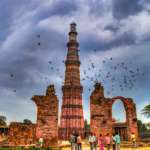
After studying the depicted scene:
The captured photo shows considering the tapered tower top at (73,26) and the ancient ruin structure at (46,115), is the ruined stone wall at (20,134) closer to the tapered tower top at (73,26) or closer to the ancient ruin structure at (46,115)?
the ancient ruin structure at (46,115)

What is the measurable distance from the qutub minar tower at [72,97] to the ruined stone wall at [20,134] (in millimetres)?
22059

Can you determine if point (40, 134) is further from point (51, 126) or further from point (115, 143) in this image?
point (115, 143)

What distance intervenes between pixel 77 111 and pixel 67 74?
6.19 meters

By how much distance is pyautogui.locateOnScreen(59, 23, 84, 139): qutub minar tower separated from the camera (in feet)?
142

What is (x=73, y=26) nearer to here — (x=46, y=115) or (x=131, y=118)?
(x=131, y=118)

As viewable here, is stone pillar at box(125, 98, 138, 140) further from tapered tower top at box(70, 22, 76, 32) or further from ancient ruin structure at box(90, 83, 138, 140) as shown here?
tapered tower top at box(70, 22, 76, 32)

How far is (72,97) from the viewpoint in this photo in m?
44.2

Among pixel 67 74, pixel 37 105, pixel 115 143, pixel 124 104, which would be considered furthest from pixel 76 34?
pixel 115 143

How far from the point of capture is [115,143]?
14742 millimetres

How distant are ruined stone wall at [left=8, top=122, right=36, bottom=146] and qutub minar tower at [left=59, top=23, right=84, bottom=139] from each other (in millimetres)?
22059

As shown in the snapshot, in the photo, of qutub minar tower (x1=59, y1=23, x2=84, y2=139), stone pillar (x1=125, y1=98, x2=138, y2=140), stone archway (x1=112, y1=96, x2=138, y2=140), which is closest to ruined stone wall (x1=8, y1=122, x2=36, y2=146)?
stone archway (x1=112, y1=96, x2=138, y2=140)

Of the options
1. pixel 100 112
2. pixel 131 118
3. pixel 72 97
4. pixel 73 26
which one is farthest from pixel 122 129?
pixel 73 26

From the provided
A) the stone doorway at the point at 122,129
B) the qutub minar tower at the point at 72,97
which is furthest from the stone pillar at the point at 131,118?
the qutub minar tower at the point at 72,97

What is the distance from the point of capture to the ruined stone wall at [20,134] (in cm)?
2002
